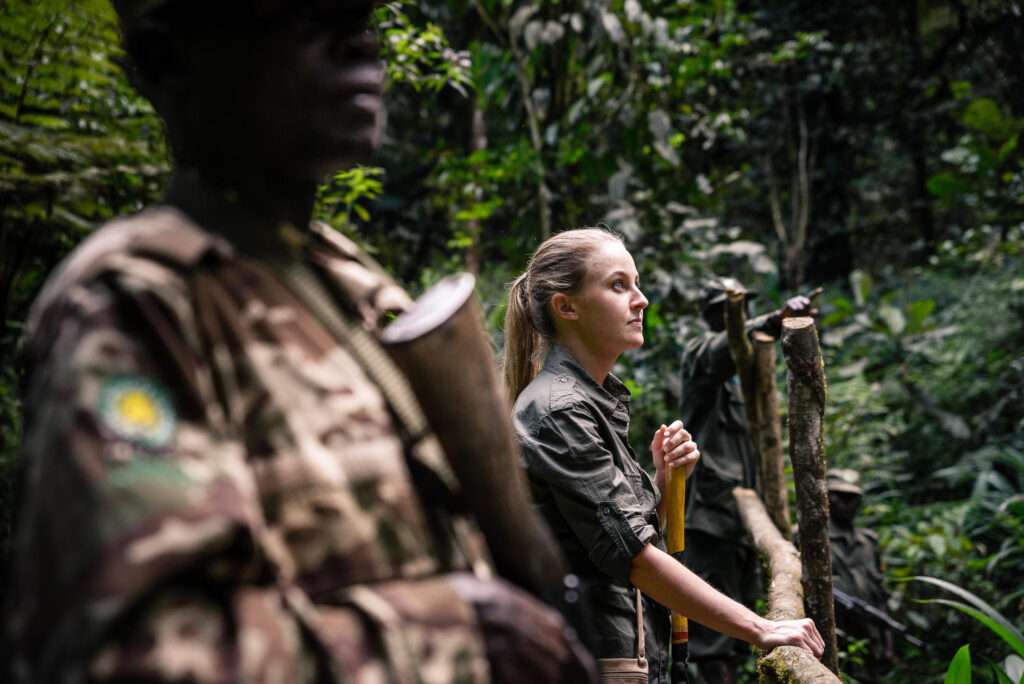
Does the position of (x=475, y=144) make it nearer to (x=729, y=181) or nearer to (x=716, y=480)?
(x=729, y=181)

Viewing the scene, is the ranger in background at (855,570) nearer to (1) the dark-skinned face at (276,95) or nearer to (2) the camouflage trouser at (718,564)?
(2) the camouflage trouser at (718,564)

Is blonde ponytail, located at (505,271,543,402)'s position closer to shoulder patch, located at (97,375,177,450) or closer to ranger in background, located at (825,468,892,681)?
shoulder patch, located at (97,375,177,450)

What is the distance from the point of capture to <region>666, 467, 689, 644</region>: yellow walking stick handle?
2541mm

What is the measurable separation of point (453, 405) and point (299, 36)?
419mm

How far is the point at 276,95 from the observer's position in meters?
0.93

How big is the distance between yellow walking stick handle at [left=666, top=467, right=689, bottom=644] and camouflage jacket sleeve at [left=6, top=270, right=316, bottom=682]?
187cm

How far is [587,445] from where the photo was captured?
2.10m

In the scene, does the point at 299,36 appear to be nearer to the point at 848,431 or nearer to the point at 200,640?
the point at 200,640

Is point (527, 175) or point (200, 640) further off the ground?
point (200, 640)

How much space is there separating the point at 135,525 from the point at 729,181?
8.83 meters

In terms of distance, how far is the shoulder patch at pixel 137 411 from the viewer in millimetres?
734

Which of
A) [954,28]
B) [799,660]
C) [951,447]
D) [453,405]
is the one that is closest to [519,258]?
[951,447]

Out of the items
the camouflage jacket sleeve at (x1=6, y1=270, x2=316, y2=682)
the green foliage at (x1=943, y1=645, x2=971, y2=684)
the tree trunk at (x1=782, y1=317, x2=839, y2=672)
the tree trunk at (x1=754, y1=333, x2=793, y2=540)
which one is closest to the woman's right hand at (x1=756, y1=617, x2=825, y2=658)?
the green foliage at (x1=943, y1=645, x2=971, y2=684)

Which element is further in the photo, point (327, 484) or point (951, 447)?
point (951, 447)
